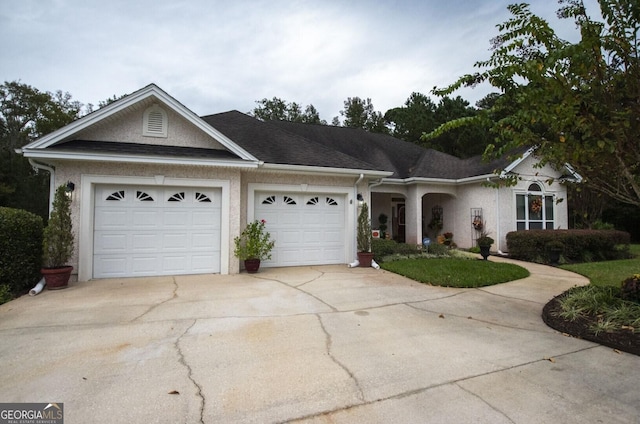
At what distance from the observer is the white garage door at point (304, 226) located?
30.3 feet

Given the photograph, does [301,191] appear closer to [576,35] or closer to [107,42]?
[576,35]

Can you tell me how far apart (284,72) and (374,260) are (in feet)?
41.1

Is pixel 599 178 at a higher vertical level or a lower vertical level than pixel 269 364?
higher

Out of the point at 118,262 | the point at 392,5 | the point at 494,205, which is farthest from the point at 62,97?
the point at 494,205

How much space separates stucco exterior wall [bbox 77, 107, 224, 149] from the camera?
7715 millimetres

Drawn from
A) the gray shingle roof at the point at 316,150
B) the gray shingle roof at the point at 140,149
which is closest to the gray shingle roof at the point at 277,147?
the gray shingle roof at the point at 316,150

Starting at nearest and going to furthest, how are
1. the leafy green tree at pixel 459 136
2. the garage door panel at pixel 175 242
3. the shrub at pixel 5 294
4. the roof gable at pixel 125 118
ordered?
the shrub at pixel 5 294 → the roof gable at pixel 125 118 → the garage door panel at pixel 175 242 → the leafy green tree at pixel 459 136

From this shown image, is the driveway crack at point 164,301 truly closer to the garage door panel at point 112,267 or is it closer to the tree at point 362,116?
the garage door panel at point 112,267

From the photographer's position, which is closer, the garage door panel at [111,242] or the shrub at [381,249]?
the garage door panel at [111,242]

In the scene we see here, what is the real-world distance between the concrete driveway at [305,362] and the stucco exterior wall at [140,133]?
393 centimetres

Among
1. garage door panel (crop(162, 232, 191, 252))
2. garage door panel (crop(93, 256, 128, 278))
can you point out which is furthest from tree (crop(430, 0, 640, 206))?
garage door panel (crop(93, 256, 128, 278))

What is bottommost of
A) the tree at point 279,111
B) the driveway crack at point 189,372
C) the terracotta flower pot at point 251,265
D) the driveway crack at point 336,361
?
the driveway crack at point 336,361

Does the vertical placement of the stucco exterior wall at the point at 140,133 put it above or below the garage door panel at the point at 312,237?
above

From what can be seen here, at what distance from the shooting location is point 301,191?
30.9 feet
